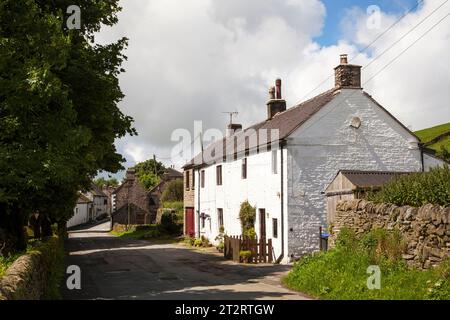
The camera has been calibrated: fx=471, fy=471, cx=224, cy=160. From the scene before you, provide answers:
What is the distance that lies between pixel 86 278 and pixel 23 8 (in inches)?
400

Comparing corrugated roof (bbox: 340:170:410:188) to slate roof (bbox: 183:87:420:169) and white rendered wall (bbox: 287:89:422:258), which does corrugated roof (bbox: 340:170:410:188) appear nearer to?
white rendered wall (bbox: 287:89:422:258)

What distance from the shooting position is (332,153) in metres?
23.2

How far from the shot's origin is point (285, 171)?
22594 mm

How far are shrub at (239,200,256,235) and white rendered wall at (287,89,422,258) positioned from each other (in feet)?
14.6

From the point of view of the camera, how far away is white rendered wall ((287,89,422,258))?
22.3 m

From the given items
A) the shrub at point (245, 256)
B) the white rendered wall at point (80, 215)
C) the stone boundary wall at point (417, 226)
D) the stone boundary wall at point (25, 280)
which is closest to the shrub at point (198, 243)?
the shrub at point (245, 256)

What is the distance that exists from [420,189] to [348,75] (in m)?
11.8

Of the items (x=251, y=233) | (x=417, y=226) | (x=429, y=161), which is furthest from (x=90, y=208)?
(x=417, y=226)

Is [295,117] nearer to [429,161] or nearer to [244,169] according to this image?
[244,169]

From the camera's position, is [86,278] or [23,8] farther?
[86,278]

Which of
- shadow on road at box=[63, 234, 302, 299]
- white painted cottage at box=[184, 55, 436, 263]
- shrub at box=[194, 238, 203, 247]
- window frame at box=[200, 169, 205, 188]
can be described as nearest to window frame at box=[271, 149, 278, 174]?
white painted cottage at box=[184, 55, 436, 263]
